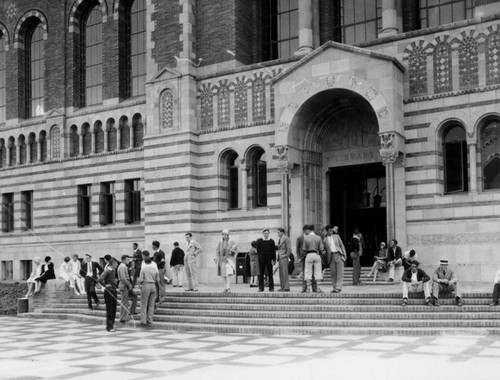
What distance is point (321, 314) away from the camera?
794 inches

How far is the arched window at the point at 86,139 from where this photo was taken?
36.7 m

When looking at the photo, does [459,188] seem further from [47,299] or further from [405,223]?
[47,299]

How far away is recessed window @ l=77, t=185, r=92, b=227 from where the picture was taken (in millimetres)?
36750

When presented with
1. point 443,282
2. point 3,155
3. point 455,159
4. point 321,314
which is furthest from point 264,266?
point 3,155

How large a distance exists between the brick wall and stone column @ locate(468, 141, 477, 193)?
44.5 feet

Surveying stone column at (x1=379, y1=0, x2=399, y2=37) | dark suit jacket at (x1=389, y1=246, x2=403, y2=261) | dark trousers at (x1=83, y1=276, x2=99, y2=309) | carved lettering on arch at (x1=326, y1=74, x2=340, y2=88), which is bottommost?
dark trousers at (x1=83, y1=276, x2=99, y2=309)

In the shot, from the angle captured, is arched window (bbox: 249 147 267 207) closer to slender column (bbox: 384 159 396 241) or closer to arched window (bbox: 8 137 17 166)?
slender column (bbox: 384 159 396 241)

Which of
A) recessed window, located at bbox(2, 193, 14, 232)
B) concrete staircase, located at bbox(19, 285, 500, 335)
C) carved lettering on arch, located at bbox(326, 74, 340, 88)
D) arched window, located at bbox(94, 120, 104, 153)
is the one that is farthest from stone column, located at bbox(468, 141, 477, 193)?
recessed window, located at bbox(2, 193, 14, 232)

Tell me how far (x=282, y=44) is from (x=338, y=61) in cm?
571

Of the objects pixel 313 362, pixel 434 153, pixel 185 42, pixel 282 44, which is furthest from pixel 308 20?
pixel 313 362

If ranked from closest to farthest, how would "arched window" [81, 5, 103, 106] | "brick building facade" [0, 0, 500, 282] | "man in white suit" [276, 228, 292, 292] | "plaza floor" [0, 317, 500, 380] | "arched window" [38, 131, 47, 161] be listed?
"plaza floor" [0, 317, 500, 380] → "man in white suit" [276, 228, 292, 292] → "brick building facade" [0, 0, 500, 282] → "arched window" [81, 5, 103, 106] → "arched window" [38, 131, 47, 161]

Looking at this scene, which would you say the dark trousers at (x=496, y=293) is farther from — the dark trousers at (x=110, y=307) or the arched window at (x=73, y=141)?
the arched window at (x=73, y=141)

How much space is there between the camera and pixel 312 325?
64.2 feet

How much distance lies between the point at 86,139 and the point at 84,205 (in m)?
3.35
